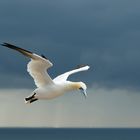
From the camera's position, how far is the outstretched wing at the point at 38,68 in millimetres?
32031

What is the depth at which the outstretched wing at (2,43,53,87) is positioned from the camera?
3203cm

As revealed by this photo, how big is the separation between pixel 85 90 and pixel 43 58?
10.3ft

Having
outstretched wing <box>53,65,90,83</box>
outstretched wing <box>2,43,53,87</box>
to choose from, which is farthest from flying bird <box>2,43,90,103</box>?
outstretched wing <box>53,65,90,83</box>

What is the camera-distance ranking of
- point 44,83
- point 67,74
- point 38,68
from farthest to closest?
point 67,74, point 44,83, point 38,68

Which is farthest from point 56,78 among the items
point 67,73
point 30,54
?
point 30,54

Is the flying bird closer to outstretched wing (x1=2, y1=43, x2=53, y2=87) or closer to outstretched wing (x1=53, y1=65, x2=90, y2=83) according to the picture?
outstretched wing (x1=2, y1=43, x2=53, y2=87)

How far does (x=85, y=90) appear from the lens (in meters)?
34.2

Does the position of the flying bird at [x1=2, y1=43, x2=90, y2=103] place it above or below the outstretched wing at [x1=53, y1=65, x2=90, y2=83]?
below

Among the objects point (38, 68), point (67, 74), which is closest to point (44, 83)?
point (38, 68)

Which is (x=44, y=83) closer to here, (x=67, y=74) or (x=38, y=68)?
(x=38, y=68)

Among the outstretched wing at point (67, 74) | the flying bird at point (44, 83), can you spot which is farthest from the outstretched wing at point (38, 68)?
the outstretched wing at point (67, 74)

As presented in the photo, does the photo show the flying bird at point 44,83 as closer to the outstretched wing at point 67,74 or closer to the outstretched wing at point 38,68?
the outstretched wing at point 38,68

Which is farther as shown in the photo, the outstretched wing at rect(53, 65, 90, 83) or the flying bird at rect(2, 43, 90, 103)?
the outstretched wing at rect(53, 65, 90, 83)

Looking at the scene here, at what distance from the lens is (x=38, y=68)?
1324 inches
